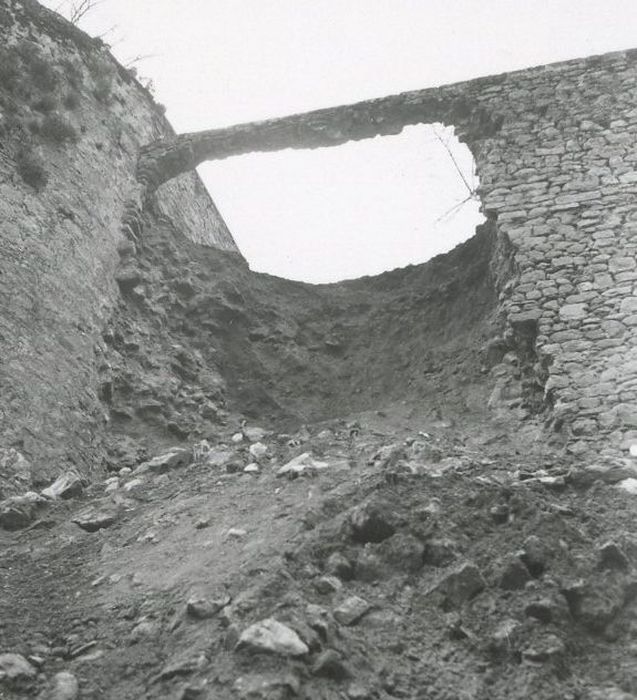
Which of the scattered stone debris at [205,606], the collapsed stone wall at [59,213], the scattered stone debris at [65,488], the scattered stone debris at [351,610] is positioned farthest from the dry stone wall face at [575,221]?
the collapsed stone wall at [59,213]

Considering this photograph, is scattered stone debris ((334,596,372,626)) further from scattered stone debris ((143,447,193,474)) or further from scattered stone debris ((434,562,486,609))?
scattered stone debris ((143,447,193,474))

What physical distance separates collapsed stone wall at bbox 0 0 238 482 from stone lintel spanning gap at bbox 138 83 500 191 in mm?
445

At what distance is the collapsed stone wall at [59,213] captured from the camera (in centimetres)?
620

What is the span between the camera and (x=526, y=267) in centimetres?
691

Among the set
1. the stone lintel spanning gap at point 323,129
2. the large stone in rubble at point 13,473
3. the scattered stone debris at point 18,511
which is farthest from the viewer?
the stone lintel spanning gap at point 323,129

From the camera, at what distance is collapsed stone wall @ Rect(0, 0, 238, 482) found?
620 cm

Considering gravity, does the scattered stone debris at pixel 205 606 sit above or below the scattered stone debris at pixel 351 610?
above

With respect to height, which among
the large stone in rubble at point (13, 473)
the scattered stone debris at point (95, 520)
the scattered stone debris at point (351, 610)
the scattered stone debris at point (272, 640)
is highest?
the large stone in rubble at point (13, 473)

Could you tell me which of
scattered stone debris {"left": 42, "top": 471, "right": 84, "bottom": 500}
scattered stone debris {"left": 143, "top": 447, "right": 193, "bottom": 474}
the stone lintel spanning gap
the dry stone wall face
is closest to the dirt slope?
scattered stone debris {"left": 42, "top": 471, "right": 84, "bottom": 500}

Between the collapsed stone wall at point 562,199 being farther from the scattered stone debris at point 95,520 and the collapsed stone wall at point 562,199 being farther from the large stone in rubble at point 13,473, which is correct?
the large stone in rubble at point 13,473

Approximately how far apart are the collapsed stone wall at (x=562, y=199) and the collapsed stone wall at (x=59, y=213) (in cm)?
244

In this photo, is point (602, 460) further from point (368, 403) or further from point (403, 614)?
point (368, 403)

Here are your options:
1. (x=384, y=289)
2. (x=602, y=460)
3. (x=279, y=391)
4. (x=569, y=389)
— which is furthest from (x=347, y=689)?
(x=384, y=289)

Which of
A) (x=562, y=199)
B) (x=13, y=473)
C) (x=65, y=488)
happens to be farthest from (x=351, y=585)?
(x=562, y=199)
